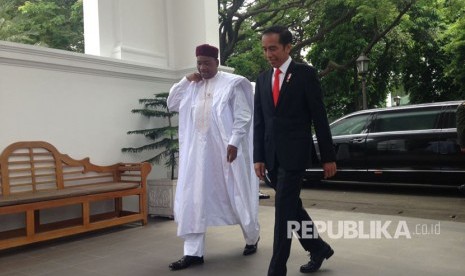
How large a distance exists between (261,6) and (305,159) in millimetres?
13772

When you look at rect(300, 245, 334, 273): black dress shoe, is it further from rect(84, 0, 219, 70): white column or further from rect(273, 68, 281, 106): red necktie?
A: rect(84, 0, 219, 70): white column

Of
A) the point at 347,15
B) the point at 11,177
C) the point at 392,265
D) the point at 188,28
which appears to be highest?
the point at 347,15

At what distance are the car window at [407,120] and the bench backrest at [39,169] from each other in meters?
5.34

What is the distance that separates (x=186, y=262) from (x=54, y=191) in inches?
75.5

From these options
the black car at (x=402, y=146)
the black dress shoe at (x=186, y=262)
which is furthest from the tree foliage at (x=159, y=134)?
the black car at (x=402, y=146)

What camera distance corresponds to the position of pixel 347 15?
15891 mm

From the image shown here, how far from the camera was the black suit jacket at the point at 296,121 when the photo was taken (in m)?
3.12

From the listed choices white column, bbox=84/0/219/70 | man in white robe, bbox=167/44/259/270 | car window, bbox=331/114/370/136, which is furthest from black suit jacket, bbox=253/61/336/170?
car window, bbox=331/114/370/136

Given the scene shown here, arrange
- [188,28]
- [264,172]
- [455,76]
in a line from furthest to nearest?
[455,76] → [188,28] → [264,172]

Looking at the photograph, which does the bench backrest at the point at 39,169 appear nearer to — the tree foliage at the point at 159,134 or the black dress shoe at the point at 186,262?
the tree foliage at the point at 159,134

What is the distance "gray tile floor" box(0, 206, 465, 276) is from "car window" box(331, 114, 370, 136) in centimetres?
382

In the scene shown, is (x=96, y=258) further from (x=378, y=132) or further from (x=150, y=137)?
(x=378, y=132)

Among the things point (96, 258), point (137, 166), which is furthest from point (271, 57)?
point (137, 166)

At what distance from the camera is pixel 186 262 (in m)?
3.80
